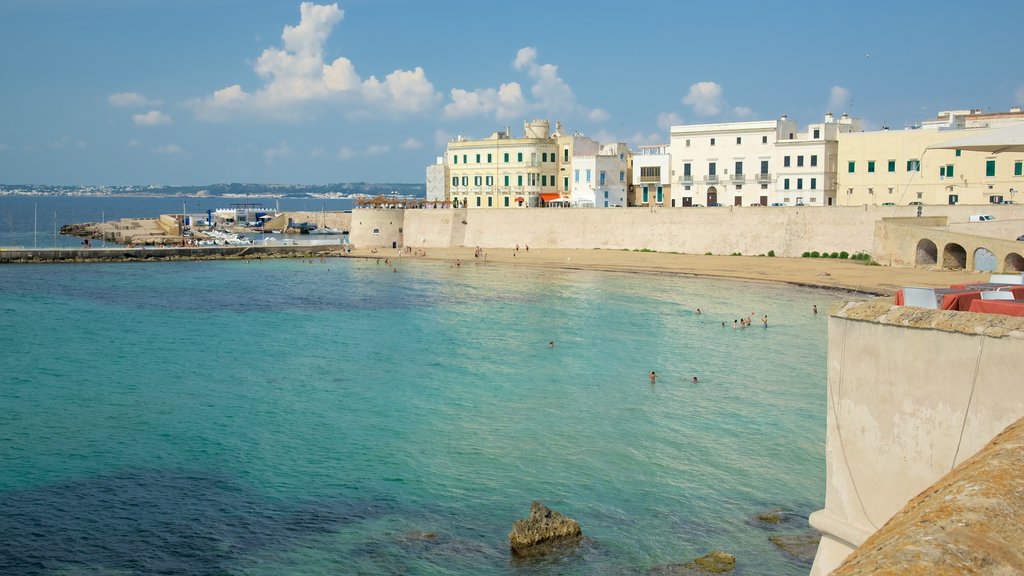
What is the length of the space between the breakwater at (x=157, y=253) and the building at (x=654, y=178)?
81.4 ft

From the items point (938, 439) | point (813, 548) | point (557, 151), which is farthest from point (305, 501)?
point (557, 151)

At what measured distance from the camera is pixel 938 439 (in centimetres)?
705

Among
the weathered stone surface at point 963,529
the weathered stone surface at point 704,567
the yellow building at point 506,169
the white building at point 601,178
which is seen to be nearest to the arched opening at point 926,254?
the white building at point 601,178

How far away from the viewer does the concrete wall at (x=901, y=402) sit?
6613mm

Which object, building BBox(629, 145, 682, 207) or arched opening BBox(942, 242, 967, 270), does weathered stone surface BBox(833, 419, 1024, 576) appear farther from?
A: building BBox(629, 145, 682, 207)

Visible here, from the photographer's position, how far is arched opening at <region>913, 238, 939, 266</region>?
45906 millimetres

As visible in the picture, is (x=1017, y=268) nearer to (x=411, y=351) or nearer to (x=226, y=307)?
(x=411, y=351)

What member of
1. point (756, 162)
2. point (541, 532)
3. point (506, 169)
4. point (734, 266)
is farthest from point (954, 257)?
point (506, 169)

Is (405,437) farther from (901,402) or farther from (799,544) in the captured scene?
(901,402)

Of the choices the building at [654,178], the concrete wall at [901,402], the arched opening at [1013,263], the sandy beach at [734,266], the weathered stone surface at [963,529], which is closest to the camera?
the weathered stone surface at [963,529]

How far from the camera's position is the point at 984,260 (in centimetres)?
4159

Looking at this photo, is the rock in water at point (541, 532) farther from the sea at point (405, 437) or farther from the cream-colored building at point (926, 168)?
the cream-colored building at point (926, 168)

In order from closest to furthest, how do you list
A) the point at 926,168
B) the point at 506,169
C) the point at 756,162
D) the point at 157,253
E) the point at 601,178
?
1. the point at 926,168
2. the point at 756,162
3. the point at 601,178
4. the point at 157,253
5. the point at 506,169

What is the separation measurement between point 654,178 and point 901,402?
201 ft
